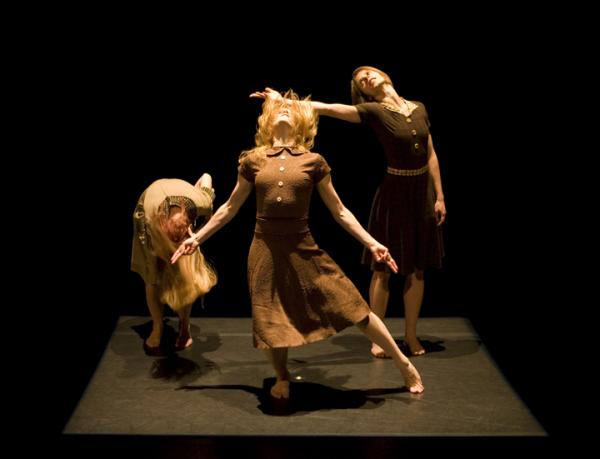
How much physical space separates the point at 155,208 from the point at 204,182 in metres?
0.42

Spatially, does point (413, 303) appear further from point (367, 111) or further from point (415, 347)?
point (367, 111)

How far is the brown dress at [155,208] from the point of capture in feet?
15.2

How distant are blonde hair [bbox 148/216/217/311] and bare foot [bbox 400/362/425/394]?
1.06 m

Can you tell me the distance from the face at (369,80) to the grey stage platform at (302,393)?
54.6 inches

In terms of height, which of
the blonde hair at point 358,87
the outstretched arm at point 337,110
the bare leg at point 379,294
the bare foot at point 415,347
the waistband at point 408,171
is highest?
the blonde hair at point 358,87

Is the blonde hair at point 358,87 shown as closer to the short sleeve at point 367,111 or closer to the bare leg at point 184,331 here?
the short sleeve at point 367,111

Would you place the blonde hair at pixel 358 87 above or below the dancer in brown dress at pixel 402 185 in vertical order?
above

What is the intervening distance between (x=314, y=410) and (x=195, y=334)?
1.23 metres

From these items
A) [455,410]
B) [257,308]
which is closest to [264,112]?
[257,308]

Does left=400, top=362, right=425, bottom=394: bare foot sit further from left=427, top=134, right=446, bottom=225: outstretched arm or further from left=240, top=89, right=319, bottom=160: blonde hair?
left=240, top=89, right=319, bottom=160: blonde hair

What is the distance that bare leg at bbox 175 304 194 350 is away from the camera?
16.4 feet

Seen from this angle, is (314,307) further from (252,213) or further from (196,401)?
(252,213)

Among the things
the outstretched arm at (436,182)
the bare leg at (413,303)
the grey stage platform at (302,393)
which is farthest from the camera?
the bare leg at (413,303)

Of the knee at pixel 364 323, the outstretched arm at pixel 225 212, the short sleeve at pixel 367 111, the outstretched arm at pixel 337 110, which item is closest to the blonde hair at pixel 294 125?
the outstretched arm at pixel 225 212
